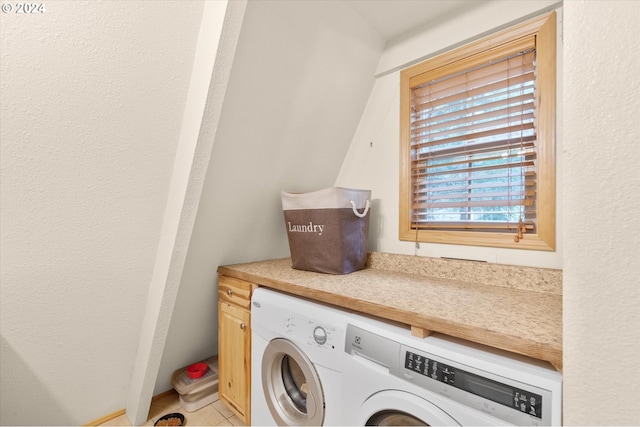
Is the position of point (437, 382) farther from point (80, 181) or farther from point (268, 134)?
point (80, 181)

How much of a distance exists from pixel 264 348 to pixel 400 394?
79 cm

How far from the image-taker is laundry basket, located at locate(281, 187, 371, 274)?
61.0 inches

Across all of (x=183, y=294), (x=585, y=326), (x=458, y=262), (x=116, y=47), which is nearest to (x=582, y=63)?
(x=585, y=326)

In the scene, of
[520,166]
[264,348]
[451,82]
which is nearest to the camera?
[520,166]

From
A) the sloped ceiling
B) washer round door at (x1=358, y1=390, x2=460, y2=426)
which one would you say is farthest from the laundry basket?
the sloped ceiling

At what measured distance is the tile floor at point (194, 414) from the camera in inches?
68.9

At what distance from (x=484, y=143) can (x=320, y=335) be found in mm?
1264

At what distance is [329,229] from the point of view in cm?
156

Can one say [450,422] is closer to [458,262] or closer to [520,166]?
[458,262]

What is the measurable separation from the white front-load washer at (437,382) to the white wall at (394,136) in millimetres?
723

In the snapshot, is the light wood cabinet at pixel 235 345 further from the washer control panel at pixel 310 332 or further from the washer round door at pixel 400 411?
the washer round door at pixel 400 411

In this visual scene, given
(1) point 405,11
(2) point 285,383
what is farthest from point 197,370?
(1) point 405,11

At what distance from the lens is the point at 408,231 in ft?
5.82

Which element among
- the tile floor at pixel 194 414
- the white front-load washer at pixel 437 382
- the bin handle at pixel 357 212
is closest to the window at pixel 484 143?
the bin handle at pixel 357 212
